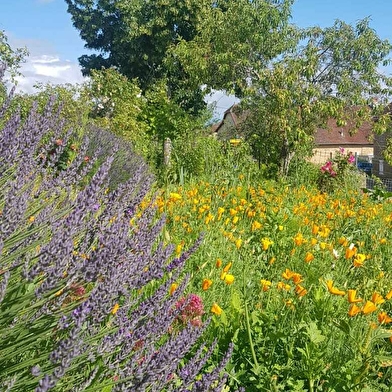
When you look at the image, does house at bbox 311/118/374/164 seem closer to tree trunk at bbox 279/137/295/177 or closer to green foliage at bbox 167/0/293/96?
green foliage at bbox 167/0/293/96

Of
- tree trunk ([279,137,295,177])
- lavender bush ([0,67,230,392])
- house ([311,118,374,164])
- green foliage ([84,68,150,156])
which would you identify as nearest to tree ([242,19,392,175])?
tree trunk ([279,137,295,177])

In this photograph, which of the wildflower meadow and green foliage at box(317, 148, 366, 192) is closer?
the wildflower meadow

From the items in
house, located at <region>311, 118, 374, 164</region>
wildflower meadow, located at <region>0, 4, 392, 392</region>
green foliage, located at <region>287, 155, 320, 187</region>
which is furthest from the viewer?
Result: house, located at <region>311, 118, 374, 164</region>

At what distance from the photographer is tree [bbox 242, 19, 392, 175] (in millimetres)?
13344

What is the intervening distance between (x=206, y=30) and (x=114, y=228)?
15.3 meters

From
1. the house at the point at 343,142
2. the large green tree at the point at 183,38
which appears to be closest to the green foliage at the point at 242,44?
the large green tree at the point at 183,38

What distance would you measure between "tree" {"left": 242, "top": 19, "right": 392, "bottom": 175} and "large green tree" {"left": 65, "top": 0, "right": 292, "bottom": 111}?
0.89 metres

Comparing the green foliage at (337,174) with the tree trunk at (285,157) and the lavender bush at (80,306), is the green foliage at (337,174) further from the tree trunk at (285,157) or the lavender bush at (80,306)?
the lavender bush at (80,306)

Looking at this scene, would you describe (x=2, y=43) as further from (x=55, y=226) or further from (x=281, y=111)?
(x=55, y=226)

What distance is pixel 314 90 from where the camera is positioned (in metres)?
13.1

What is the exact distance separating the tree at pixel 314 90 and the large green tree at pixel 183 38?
2.93 feet

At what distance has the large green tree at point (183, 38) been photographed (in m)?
14.4

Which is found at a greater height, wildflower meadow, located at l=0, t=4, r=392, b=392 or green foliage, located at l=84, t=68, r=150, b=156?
green foliage, located at l=84, t=68, r=150, b=156

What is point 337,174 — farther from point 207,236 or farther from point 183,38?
point 183,38
